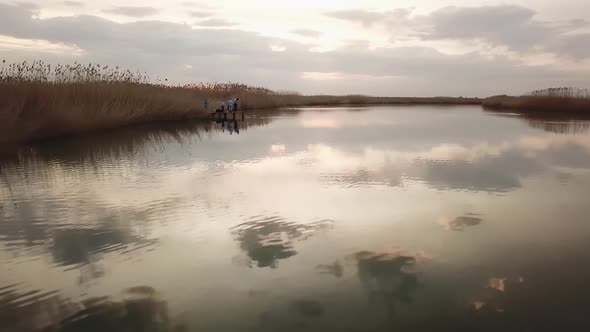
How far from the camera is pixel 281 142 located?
12.2 m

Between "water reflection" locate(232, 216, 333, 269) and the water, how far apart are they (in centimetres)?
2

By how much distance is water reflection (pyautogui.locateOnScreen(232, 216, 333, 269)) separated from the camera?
12.3 feet

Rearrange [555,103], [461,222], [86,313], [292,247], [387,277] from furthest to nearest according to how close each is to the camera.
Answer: [555,103]
[461,222]
[292,247]
[387,277]
[86,313]

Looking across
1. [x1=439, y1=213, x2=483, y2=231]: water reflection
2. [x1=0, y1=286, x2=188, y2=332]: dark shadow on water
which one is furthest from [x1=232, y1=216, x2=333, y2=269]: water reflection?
[x1=439, y1=213, x2=483, y2=231]: water reflection

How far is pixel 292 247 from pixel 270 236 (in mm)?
380

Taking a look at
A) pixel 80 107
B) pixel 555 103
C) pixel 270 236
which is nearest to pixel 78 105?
pixel 80 107

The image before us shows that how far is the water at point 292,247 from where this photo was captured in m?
2.81

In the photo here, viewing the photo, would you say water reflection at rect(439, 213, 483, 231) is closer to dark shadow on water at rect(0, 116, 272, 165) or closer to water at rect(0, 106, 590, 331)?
water at rect(0, 106, 590, 331)

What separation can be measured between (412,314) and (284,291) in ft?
3.03

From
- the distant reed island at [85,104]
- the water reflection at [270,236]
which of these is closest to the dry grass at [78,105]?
the distant reed island at [85,104]

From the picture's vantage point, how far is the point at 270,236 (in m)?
4.25

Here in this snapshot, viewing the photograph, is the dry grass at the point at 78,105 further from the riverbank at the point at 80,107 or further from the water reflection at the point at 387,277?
the water reflection at the point at 387,277

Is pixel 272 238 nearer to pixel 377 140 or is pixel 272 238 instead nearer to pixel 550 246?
pixel 550 246

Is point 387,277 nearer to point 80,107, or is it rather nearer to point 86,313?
point 86,313
